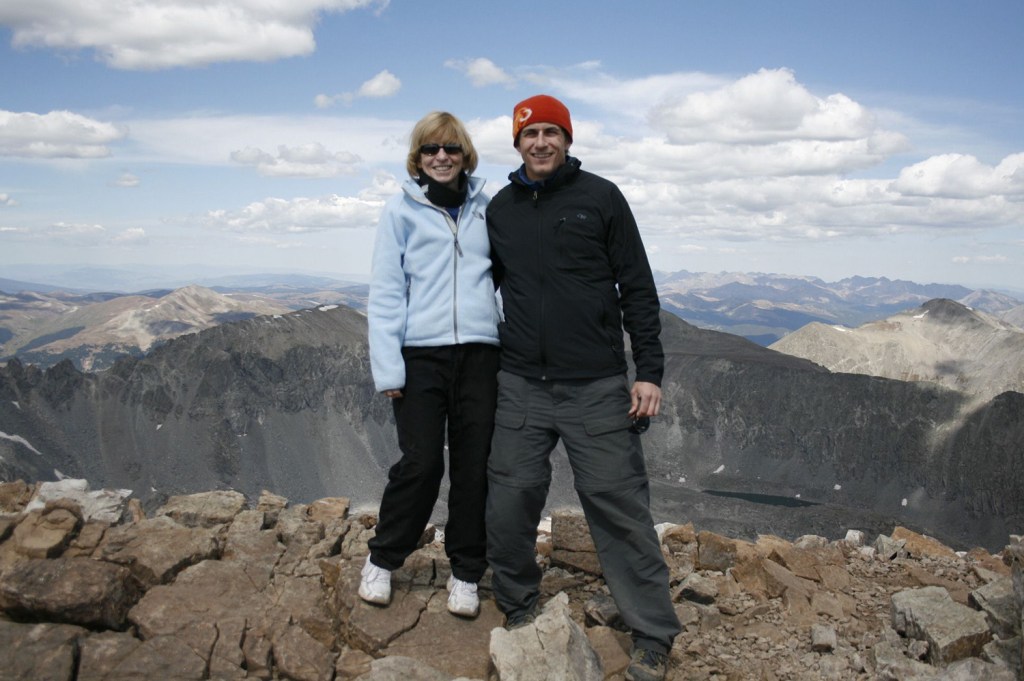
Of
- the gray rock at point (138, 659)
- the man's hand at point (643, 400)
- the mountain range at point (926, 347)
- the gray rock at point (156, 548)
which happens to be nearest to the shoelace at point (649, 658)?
the man's hand at point (643, 400)

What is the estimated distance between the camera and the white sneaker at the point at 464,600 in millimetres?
5559

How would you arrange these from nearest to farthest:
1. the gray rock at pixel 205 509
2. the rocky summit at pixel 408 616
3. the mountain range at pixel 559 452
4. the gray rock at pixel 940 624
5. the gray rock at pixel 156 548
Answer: the rocky summit at pixel 408 616
the gray rock at pixel 940 624
the gray rock at pixel 156 548
the gray rock at pixel 205 509
the mountain range at pixel 559 452

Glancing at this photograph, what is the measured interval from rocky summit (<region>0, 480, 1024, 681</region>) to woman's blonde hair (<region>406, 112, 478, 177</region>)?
10.6 feet

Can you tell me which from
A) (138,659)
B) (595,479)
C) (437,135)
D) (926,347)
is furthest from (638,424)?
(926,347)

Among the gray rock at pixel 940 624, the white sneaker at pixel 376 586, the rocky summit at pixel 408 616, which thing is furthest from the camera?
the white sneaker at pixel 376 586

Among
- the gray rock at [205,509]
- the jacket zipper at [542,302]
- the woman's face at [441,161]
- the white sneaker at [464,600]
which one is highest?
the woman's face at [441,161]

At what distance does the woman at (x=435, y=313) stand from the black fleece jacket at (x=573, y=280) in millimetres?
228

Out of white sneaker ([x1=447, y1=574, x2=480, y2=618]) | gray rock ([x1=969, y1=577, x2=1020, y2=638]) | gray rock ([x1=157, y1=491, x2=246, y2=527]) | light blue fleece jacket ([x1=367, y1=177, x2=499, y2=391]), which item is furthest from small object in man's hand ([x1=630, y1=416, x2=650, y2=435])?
gray rock ([x1=157, y1=491, x2=246, y2=527])

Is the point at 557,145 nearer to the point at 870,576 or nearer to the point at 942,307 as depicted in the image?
the point at 870,576

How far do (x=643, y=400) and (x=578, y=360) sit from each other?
1.74ft

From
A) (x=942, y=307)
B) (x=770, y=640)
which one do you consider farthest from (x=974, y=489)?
(x=770, y=640)

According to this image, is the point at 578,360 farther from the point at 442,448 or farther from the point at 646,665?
the point at 646,665

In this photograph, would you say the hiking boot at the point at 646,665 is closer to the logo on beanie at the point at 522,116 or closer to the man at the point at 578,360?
the man at the point at 578,360

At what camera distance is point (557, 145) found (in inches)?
199
